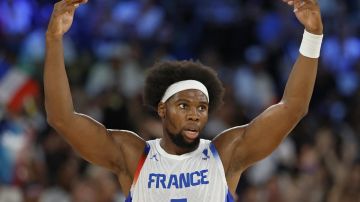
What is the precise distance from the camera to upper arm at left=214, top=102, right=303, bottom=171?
5953mm

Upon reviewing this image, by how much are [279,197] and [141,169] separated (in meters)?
5.47

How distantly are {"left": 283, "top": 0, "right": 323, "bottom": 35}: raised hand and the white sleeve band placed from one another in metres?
0.04

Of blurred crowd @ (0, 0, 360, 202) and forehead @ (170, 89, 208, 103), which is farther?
blurred crowd @ (0, 0, 360, 202)

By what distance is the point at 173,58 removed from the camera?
516 inches

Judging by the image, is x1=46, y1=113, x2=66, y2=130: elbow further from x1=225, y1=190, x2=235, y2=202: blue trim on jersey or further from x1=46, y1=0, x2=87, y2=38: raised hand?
x1=225, y1=190, x2=235, y2=202: blue trim on jersey

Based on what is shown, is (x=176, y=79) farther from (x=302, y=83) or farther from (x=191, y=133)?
(x=302, y=83)

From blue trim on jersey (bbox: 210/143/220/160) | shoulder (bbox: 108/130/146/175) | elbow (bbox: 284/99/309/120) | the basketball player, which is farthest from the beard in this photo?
elbow (bbox: 284/99/309/120)

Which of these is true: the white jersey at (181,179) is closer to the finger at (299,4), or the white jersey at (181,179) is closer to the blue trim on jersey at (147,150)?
the blue trim on jersey at (147,150)

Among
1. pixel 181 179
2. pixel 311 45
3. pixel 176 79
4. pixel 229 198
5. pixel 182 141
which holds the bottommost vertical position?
pixel 229 198

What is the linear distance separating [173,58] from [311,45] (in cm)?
722

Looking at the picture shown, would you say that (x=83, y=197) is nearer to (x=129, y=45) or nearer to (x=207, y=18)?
(x=129, y=45)

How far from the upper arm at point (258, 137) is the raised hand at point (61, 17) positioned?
52.1 inches

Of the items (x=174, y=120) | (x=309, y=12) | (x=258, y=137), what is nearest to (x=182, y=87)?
(x=174, y=120)

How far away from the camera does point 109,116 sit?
38.2ft
